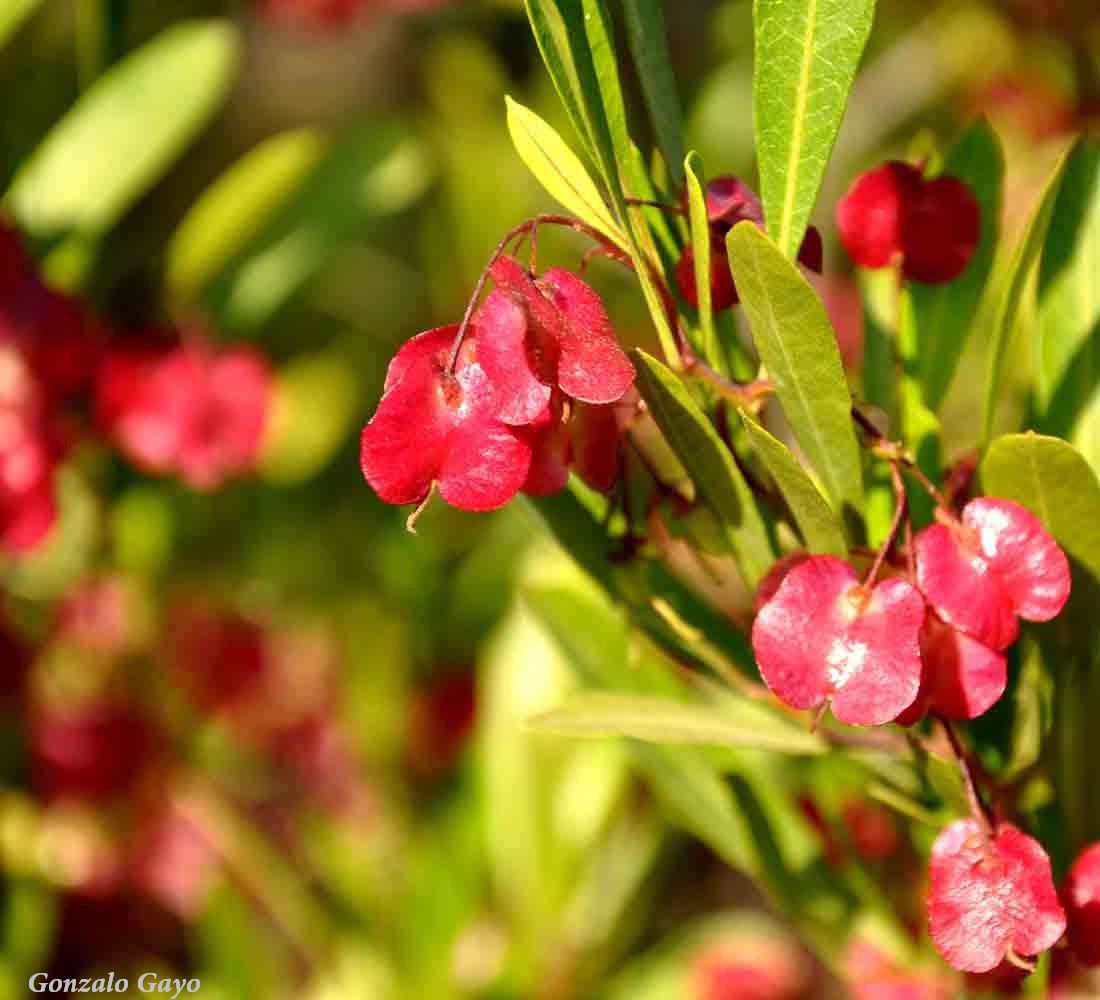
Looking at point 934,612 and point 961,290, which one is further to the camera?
point 961,290

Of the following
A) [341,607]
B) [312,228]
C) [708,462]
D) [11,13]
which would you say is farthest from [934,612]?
[341,607]

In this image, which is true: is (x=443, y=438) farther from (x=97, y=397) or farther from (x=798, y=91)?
(x=97, y=397)

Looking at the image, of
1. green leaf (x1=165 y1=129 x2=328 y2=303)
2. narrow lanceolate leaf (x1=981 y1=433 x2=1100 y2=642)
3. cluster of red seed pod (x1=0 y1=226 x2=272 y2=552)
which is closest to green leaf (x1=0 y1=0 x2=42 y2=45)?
cluster of red seed pod (x1=0 y1=226 x2=272 y2=552)

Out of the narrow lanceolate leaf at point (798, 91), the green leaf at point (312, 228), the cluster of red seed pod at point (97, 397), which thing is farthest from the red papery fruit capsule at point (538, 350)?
the green leaf at point (312, 228)

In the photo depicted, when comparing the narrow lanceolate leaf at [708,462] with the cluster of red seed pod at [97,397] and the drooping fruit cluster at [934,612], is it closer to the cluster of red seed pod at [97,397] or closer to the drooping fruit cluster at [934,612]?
the drooping fruit cluster at [934,612]

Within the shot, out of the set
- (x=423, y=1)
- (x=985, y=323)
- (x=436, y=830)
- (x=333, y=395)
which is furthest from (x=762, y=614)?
(x=423, y=1)
